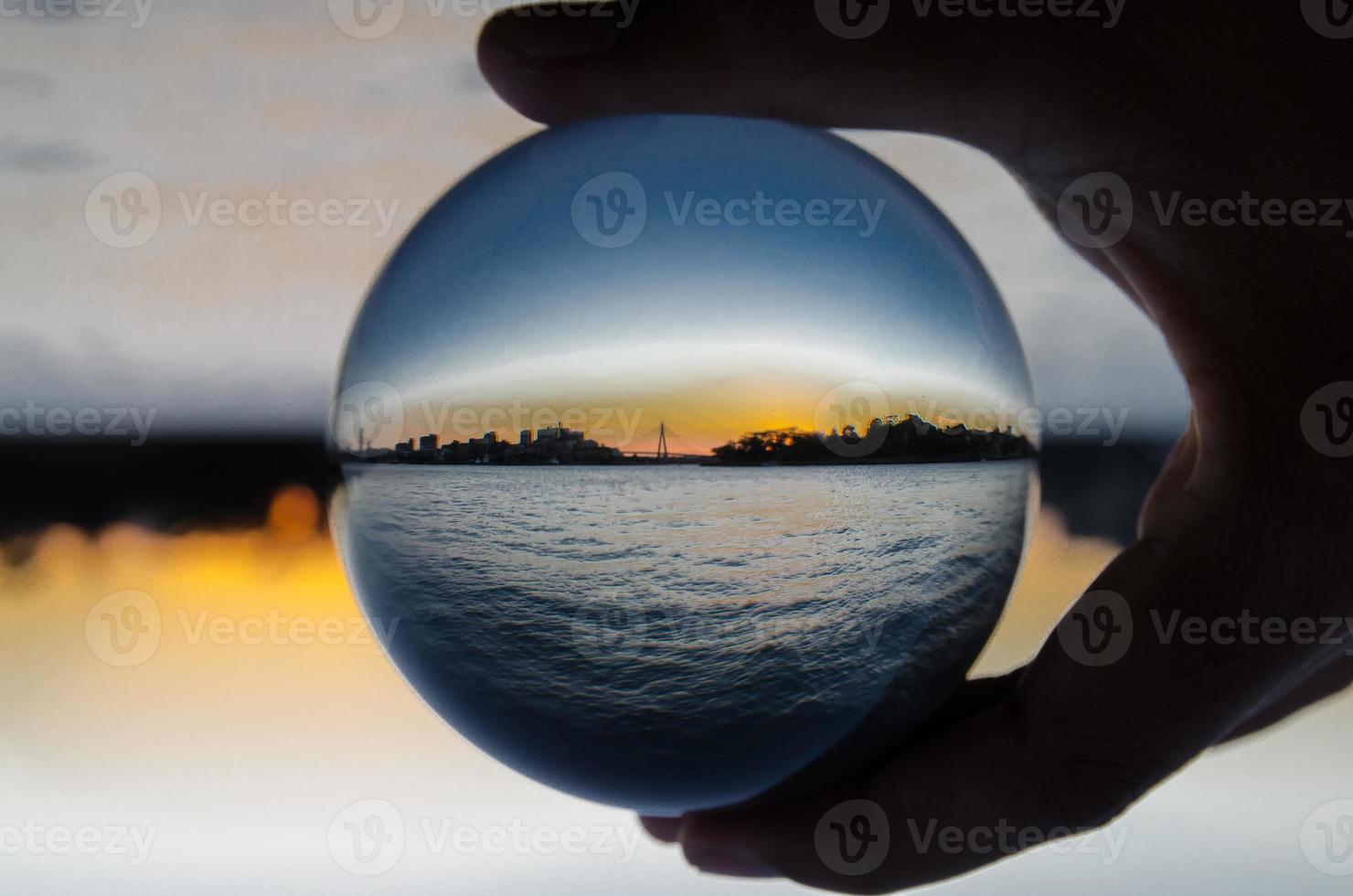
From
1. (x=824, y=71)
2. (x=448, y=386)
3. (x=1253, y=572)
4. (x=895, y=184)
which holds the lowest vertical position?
(x=1253, y=572)

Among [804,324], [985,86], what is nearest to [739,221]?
[804,324]

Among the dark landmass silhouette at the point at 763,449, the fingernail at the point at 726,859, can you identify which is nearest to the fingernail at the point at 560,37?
the dark landmass silhouette at the point at 763,449

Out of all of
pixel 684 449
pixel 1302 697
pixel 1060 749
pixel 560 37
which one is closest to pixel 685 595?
pixel 684 449

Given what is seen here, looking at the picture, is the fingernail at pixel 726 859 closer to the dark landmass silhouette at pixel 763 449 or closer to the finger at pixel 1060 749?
the finger at pixel 1060 749

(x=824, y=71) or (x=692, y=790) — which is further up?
(x=824, y=71)

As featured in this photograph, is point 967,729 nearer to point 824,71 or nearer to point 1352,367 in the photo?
point 1352,367
